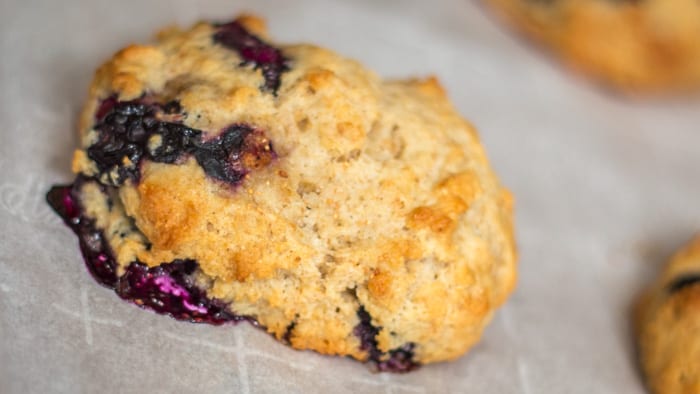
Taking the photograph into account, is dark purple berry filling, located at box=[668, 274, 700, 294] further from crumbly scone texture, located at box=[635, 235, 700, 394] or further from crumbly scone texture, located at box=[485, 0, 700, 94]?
crumbly scone texture, located at box=[485, 0, 700, 94]

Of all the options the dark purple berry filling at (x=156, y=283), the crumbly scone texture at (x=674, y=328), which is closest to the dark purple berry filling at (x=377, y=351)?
the dark purple berry filling at (x=156, y=283)

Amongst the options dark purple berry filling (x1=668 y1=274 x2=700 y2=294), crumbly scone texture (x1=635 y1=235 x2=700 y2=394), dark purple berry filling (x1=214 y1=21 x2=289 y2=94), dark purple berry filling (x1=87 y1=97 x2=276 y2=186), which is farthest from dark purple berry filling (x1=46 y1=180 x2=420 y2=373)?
dark purple berry filling (x1=668 y1=274 x2=700 y2=294)

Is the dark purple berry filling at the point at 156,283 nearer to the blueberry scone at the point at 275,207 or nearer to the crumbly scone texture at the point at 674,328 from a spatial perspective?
the blueberry scone at the point at 275,207

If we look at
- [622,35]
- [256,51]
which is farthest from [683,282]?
[256,51]

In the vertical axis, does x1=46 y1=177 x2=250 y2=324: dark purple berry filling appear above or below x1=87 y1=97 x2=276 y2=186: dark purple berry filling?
below

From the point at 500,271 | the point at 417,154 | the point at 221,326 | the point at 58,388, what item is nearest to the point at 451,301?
the point at 500,271

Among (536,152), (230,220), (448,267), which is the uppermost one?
(230,220)

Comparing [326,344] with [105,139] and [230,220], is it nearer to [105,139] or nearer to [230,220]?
[230,220]

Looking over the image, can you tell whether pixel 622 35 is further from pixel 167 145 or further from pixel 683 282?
pixel 167 145

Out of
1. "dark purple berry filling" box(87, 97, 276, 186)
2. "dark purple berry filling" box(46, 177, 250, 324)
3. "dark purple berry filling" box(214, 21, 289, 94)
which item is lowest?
"dark purple berry filling" box(46, 177, 250, 324)
